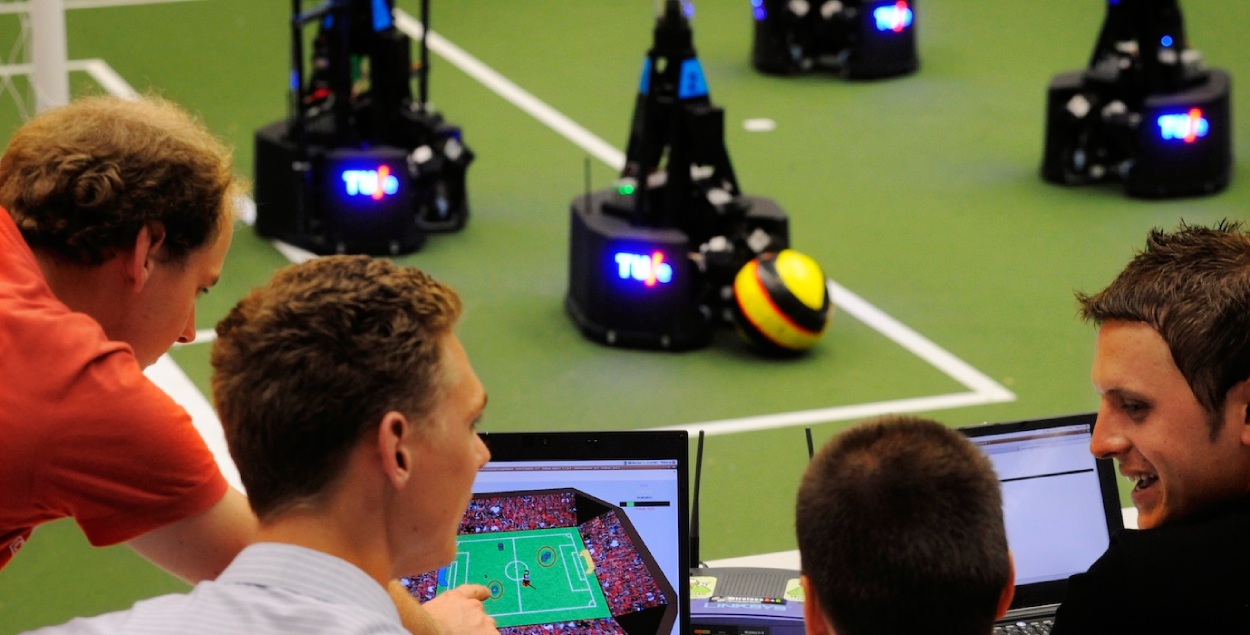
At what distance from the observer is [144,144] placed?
110 inches

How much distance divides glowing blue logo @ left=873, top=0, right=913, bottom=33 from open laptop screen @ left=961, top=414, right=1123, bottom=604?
9331mm

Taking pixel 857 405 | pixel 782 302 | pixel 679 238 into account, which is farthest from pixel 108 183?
pixel 679 238

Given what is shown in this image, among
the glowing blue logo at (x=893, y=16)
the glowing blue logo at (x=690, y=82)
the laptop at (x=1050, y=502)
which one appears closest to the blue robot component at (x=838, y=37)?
the glowing blue logo at (x=893, y=16)

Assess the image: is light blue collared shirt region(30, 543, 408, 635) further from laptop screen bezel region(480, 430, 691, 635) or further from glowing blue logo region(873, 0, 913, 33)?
glowing blue logo region(873, 0, 913, 33)

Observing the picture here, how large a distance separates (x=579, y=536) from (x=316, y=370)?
1.11 m

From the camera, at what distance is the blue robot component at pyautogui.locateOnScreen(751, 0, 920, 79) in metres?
12.5

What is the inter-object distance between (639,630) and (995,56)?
1080 centimetres

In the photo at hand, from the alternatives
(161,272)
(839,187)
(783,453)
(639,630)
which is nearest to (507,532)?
(639,630)

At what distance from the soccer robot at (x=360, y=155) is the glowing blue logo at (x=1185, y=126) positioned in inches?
158

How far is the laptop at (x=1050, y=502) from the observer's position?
3.40 meters

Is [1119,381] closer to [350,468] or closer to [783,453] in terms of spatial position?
[350,468]

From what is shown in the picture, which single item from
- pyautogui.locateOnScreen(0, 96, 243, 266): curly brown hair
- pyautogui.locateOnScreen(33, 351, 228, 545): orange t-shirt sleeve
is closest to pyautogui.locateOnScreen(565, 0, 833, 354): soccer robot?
pyautogui.locateOnScreen(0, 96, 243, 266): curly brown hair

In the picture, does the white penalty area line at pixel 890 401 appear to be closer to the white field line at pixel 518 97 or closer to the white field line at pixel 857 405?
the white field line at pixel 857 405

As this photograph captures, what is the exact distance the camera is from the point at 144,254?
2.76 m
